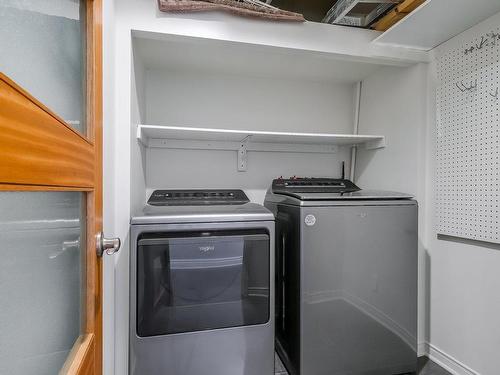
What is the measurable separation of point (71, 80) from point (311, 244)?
1.18m

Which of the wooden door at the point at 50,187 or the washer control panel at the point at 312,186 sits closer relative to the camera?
the wooden door at the point at 50,187

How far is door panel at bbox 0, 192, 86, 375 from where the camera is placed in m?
0.42

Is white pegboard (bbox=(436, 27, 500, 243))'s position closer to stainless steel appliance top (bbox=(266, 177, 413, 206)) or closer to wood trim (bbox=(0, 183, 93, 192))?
stainless steel appliance top (bbox=(266, 177, 413, 206))

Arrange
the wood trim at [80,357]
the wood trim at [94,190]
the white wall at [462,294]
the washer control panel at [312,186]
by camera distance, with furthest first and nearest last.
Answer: the washer control panel at [312,186], the white wall at [462,294], the wood trim at [94,190], the wood trim at [80,357]

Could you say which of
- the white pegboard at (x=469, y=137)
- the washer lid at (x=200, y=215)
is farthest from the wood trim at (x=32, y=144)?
the white pegboard at (x=469, y=137)

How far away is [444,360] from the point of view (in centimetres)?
154

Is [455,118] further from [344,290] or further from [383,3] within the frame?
[344,290]

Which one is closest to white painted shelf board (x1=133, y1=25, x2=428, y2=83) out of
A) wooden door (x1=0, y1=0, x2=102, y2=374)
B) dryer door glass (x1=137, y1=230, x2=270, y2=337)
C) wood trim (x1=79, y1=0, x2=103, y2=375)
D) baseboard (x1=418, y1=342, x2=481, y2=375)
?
wood trim (x1=79, y1=0, x2=103, y2=375)

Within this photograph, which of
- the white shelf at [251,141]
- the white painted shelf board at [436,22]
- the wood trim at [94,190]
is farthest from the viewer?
the white shelf at [251,141]

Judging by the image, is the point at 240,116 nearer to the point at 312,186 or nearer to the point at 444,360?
the point at 312,186

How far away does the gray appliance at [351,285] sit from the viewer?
1.38 m

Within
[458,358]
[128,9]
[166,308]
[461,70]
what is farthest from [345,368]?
[128,9]

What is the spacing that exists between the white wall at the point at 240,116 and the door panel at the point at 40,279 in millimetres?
1248

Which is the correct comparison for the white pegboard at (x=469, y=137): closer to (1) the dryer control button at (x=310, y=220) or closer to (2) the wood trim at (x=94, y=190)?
(1) the dryer control button at (x=310, y=220)
